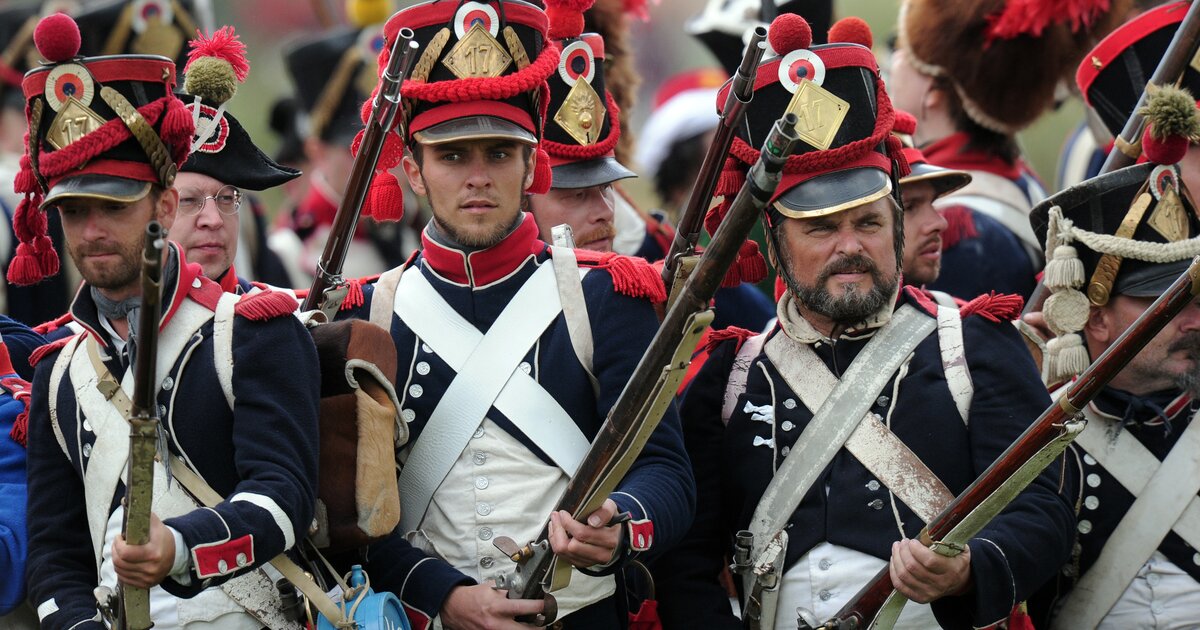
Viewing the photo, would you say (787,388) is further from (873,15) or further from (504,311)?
(873,15)

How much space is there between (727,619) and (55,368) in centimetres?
183


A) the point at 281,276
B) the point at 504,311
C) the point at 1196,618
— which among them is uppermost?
the point at 504,311

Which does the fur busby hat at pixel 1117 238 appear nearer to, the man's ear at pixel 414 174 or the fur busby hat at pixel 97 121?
the man's ear at pixel 414 174

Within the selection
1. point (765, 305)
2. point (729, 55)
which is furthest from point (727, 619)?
point (729, 55)

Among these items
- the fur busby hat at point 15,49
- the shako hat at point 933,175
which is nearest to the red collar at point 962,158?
the shako hat at point 933,175

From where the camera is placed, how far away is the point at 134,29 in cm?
759

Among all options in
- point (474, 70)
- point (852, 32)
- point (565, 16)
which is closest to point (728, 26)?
point (565, 16)

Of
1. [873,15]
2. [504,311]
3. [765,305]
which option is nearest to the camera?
[504,311]

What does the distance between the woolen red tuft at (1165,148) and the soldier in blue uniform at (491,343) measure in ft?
4.65

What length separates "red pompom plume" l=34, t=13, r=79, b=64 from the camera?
4.17 m

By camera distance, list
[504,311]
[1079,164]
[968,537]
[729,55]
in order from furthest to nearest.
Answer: [1079,164] → [729,55] → [504,311] → [968,537]

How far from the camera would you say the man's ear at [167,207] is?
13.9 ft

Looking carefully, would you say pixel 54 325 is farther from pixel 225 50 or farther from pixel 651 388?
pixel 651 388

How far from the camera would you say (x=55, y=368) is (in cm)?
437
